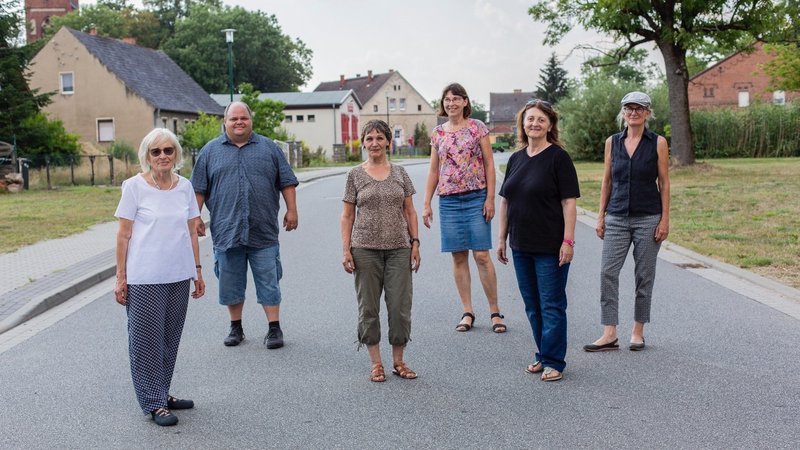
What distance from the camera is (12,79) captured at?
96.5 feet

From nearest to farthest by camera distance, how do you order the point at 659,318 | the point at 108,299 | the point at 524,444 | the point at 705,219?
Result: the point at 524,444, the point at 659,318, the point at 108,299, the point at 705,219

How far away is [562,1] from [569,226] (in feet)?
85.5

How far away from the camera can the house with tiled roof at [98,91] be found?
50.1 metres

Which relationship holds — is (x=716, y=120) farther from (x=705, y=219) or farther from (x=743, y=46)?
(x=705, y=219)

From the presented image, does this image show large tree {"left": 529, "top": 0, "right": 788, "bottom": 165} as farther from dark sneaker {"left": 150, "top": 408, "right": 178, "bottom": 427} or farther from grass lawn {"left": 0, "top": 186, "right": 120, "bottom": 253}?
dark sneaker {"left": 150, "top": 408, "right": 178, "bottom": 427}

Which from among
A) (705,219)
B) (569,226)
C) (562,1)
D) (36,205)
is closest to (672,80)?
(562,1)

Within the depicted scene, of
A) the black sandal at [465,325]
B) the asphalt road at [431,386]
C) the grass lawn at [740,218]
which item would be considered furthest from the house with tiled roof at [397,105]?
the black sandal at [465,325]

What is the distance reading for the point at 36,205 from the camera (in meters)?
22.6

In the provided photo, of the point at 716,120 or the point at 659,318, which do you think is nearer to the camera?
the point at 659,318

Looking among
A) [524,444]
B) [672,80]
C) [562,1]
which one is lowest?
[524,444]

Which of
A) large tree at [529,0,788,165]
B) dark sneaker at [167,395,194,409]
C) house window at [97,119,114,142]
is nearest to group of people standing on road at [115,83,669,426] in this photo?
dark sneaker at [167,395,194,409]

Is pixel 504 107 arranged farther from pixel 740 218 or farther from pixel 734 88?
pixel 740 218

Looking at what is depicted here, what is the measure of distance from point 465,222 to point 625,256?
1254 millimetres

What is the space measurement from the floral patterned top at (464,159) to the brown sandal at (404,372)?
66.4 inches
